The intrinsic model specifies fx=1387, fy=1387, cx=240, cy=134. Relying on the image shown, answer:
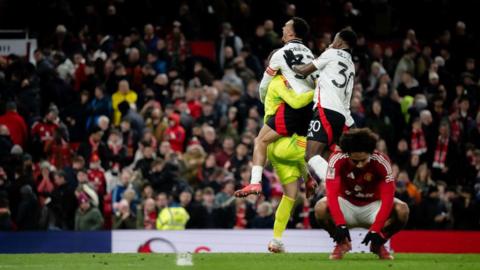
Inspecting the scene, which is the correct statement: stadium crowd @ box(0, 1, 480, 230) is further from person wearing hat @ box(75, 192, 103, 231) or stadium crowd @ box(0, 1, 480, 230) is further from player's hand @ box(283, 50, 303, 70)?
player's hand @ box(283, 50, 303, 70)

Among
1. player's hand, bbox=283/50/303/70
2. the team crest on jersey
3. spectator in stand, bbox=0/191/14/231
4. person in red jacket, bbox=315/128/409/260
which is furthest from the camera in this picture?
spectator in stand, bbox=0/191/14/231

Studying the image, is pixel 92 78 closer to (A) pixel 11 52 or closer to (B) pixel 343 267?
(A) pixel 11 52

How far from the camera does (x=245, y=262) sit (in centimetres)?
1505

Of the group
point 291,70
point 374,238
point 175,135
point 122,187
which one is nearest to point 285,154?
point 291,70

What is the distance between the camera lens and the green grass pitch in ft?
47.3

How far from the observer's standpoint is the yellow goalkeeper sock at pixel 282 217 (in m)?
16.9

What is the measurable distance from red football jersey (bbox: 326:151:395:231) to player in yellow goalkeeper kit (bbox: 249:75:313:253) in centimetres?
197

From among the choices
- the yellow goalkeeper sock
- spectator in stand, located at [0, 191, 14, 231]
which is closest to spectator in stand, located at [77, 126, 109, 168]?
spectator in stand, located at [0, 191, 14, 231]

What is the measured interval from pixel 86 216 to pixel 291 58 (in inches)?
307

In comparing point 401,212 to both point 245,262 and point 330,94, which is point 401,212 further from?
point 330,94

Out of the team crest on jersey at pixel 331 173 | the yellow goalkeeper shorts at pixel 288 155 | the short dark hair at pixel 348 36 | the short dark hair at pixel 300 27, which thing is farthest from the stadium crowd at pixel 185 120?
the team crest on jersey at pixel 331 173

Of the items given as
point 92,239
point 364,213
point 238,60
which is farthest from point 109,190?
point 364,213

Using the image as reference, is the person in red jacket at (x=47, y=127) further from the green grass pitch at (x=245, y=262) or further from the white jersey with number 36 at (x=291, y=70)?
the white jersey with number 36 at (x=291, y=70)

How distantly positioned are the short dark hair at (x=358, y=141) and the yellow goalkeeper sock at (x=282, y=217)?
2.45m
